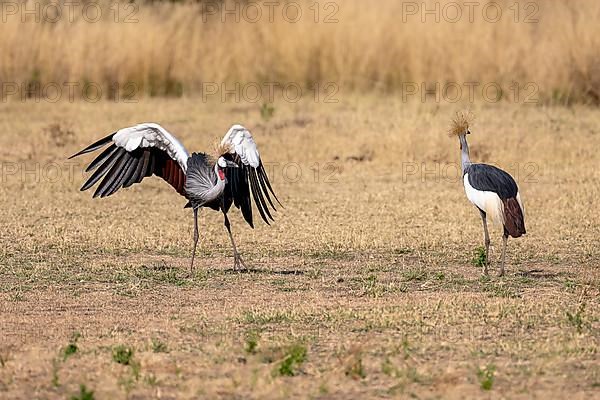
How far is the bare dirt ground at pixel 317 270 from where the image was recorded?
5.55 meters

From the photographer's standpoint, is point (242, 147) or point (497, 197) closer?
point (497, 197)

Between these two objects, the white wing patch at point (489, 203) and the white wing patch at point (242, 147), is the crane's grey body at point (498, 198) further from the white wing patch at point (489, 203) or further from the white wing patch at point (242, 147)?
the white wing patch at point (242, 147)

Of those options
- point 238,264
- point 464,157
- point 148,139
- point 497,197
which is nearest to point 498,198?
point 497,197

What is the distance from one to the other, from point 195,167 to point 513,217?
2083mm

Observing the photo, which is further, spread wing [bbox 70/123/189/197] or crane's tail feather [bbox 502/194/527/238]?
spread wing [bbox 70/123/189/197]

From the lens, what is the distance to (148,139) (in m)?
8.25

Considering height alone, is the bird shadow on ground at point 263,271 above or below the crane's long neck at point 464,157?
below

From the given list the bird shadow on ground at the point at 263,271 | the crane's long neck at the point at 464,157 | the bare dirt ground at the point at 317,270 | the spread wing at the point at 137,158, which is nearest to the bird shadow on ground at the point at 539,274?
the bare dirt ground at the point at 317,270

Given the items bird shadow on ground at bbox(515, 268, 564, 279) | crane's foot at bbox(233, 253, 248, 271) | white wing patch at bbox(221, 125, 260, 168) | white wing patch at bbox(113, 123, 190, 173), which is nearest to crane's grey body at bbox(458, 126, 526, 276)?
bird shadow on ground at bbox(515, 268, 564, 279)

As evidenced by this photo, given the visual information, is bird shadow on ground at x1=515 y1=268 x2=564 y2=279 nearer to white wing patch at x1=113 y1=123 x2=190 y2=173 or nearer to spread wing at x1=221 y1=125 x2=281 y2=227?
spread wing at x1=221 y1=125 x2=281 y2=227

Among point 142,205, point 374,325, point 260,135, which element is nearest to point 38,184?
point 142,205

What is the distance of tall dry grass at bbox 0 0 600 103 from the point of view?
15133 mm

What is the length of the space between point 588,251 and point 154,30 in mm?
8510

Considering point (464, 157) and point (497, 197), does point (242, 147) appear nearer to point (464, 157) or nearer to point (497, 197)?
point (464, 157)
